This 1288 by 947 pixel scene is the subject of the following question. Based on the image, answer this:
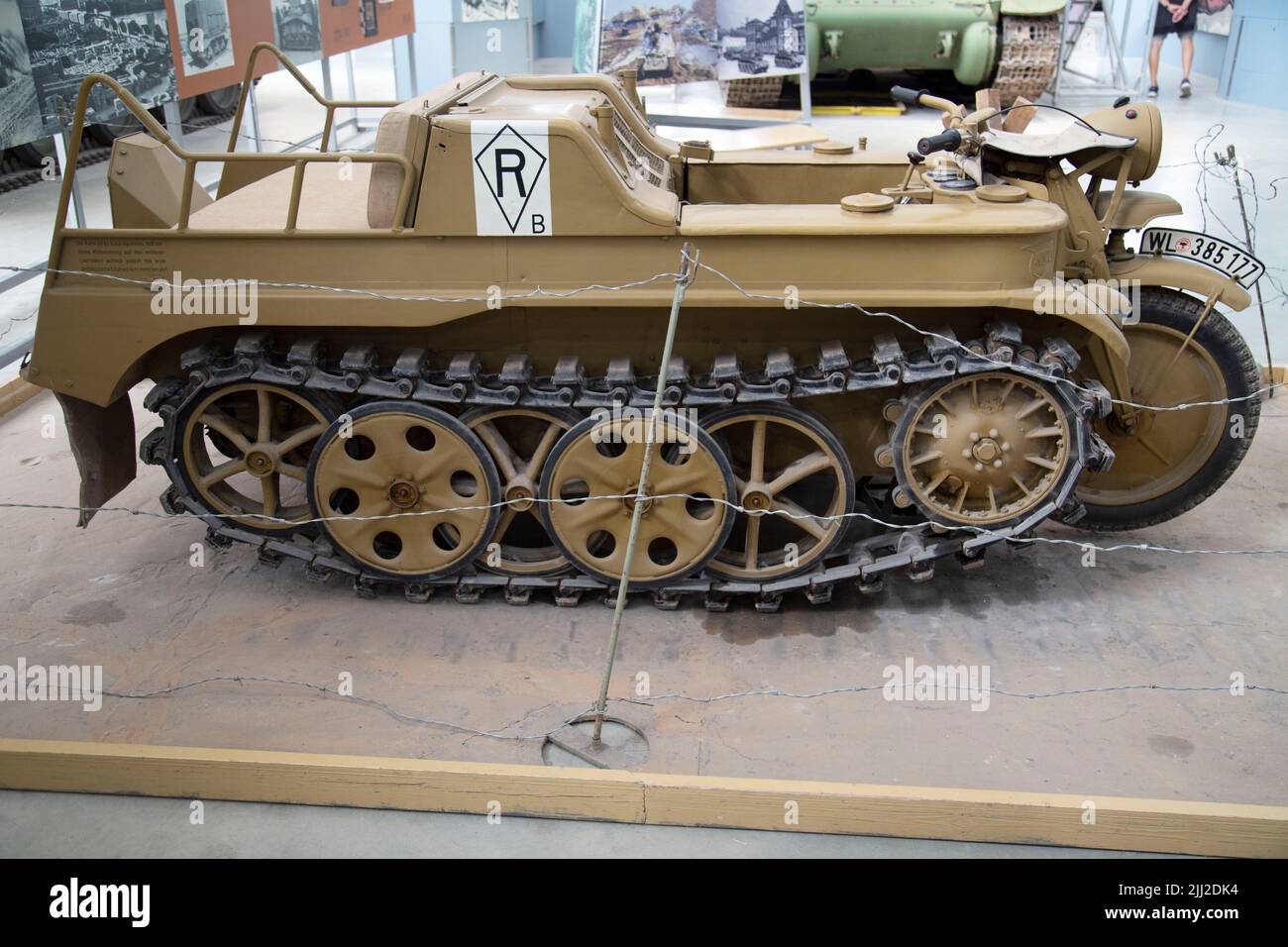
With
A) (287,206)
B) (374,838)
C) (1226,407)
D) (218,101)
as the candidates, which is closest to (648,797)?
(374,838)

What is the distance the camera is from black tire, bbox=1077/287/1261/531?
5.24 meters

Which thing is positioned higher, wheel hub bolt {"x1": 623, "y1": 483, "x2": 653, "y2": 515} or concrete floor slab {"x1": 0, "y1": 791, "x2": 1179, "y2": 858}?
wheel hub bolt {"x1": 623, "y1": 483, "x2": 653, "y2": 515}

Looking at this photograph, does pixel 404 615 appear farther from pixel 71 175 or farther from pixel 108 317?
pixel 71 175

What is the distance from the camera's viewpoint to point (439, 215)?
14.6ft

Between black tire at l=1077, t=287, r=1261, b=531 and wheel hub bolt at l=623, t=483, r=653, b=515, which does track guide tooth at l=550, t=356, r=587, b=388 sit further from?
black tire at l=1077, t=287, r=1261, b=531

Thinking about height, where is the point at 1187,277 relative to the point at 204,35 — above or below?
below

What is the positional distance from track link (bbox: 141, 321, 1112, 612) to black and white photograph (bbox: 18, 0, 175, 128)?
2654 mm

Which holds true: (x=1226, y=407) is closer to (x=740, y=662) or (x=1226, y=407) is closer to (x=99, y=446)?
(x=740, y=662)

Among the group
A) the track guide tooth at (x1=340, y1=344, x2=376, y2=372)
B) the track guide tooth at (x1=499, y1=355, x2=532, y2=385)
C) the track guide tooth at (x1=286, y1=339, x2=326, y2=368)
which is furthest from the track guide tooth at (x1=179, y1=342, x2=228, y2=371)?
the track guide tooth at (x1=499, y1=355, x2=532, y2=385)

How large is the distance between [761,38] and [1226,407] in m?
7.73

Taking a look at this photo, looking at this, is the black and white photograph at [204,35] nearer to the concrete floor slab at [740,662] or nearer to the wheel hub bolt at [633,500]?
the concrete floor slab at [740,662]

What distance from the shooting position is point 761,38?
11.8 m

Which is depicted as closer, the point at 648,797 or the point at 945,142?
the point at 648,797

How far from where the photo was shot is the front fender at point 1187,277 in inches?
204
